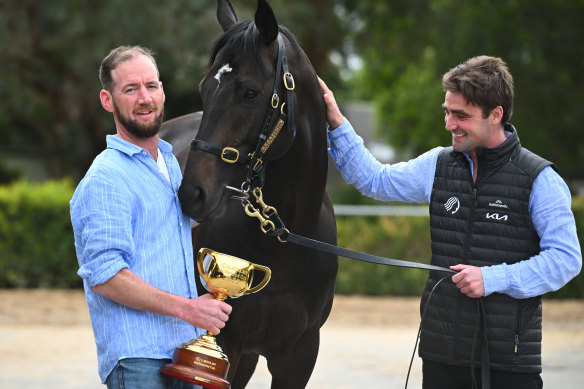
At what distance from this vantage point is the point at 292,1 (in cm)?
1705

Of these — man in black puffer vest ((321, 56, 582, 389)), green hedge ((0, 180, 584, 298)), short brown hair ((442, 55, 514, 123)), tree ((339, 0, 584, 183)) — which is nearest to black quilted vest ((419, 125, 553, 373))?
man in black puffer vest ((321, 56, 582, 389))

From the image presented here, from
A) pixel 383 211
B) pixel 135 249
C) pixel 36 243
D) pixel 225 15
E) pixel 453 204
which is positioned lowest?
pixel 135 249

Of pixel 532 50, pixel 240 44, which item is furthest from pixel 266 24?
pixel 532 50

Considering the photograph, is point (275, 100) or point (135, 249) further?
point (275, 100)

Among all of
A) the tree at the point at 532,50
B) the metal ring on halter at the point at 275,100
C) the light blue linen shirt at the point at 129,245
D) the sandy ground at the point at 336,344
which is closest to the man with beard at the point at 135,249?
the light blue linen shirt at the point at 129,245

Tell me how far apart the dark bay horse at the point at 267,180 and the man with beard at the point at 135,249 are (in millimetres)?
184

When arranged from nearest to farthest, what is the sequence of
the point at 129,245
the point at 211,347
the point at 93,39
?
the point at 129,245 < the point at 211,347 < the point at 93,39

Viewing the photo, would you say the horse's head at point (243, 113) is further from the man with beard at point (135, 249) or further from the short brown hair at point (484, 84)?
the short brown hair at point (484, 84)

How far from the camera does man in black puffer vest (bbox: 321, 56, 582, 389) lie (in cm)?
275

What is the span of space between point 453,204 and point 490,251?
0.71ft

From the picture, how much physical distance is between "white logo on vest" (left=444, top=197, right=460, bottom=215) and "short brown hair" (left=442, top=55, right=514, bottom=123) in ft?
1.07

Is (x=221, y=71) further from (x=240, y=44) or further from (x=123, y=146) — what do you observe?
(x=123, y=146)

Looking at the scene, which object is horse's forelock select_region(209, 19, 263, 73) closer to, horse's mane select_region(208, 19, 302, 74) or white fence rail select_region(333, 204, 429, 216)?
A: horse's mane select_region(208, 19, 302, 74)

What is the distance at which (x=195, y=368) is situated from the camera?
230 cm
